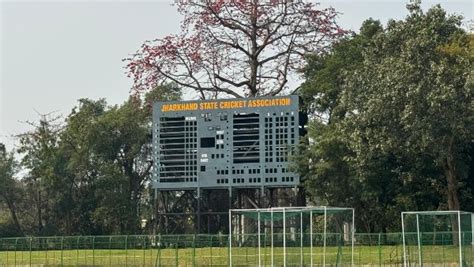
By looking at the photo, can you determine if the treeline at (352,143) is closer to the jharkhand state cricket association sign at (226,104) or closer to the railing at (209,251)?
the jharkhand state cricket association sign at (226,104)

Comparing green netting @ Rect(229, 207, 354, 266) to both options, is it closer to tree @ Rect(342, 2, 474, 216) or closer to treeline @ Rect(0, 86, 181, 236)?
tree @ Rect(342, 2, 474, 216)

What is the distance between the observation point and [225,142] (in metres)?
51.1

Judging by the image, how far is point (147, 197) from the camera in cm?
7606

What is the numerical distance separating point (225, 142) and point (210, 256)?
9.99m

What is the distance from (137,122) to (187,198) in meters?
11.2

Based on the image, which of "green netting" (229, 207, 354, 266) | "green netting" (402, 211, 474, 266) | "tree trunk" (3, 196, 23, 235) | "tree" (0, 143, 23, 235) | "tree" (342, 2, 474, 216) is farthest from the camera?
"tree" (0, 143, 23, 235)

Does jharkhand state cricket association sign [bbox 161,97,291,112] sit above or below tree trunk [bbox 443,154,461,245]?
above

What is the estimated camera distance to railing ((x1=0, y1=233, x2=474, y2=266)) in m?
35.5

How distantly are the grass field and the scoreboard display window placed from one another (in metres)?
6.78

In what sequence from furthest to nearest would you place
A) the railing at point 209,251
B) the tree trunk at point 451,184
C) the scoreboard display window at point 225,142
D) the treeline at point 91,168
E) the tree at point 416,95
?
the treeline at point 91,168, the scoreboard display window at point 225,142, the tree trunk at point 451,184, the tree at point 416,95, the railing at point 209,251

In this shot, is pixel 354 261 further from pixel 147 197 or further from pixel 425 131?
pixel 147 197

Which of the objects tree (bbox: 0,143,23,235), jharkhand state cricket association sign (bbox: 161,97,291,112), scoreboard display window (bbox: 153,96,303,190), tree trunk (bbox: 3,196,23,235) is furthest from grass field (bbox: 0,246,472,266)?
tree (bbox: 0,143,23,235)

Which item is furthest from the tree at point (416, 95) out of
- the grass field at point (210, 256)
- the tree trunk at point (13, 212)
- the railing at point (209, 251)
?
the tree trunk at point (13, 212)

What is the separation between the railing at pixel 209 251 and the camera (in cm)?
3553
